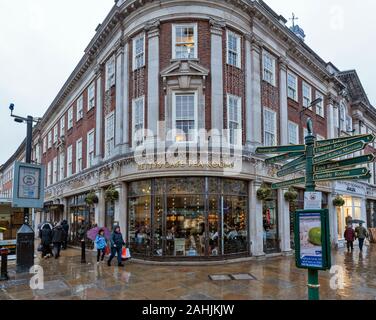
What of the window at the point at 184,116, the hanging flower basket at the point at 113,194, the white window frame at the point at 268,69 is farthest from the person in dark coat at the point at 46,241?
the white window frame at the point at 268,69

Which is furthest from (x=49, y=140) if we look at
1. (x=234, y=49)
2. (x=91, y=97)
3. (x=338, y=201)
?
(x=338, y=201)

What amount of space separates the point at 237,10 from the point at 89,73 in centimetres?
1078

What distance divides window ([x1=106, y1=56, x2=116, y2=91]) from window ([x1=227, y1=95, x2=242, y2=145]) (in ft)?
22.2

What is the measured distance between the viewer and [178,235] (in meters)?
13.2

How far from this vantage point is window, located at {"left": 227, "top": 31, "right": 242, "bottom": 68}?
1485 centimetres

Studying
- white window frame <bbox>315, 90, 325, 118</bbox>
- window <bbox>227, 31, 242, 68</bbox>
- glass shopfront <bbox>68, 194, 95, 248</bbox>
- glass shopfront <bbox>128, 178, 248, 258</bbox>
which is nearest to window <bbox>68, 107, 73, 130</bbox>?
glass shopfront <bbox>68, 194, 95, 248</bbox>

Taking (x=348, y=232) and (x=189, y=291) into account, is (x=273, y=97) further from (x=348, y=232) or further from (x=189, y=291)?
(x=189, y=291)

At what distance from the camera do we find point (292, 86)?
62.3 ft

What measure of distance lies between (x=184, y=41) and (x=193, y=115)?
3.40 m

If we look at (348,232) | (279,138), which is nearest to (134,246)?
(279,138)

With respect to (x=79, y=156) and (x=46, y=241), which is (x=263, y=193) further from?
(x=79, y=156)

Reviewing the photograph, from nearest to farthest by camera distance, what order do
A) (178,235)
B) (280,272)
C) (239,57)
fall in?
1. (280,272)
2. (178,235)
3. (239,57)

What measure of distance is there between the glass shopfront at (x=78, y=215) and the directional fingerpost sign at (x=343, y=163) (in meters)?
15.5

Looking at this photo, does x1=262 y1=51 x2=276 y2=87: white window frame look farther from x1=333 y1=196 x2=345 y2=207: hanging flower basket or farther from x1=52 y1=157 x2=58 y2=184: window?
x1=52 y1=157 x2=58 y2=184: window
